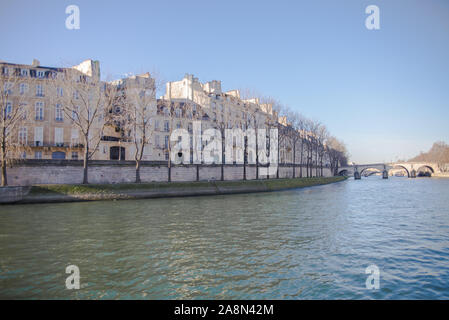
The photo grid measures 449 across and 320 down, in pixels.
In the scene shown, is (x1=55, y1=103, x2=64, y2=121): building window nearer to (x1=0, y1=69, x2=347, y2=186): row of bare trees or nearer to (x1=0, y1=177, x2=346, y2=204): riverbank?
(x1=0, y1=69, x2=347, y2=186): row of bare trees

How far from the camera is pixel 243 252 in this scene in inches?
437

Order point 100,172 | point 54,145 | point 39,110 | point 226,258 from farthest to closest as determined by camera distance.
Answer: point 39,110 < point 54,145 < point 100,172 < point 226,258

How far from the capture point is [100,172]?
36969 millimetres

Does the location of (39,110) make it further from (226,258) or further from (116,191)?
(226,258)

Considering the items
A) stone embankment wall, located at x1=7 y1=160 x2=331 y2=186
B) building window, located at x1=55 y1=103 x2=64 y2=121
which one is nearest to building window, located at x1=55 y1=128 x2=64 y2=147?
building window, located at x1=55 y1=103 x2=64 y2=121

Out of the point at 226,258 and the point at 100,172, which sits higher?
the point at 100,172

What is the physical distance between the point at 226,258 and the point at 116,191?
2521 cm

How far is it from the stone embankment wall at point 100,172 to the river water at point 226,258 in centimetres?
1605

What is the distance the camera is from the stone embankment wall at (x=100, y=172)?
3194 cm

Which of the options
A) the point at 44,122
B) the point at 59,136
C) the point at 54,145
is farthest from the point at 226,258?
the point at 44,122

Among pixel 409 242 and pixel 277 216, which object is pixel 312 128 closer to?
pixel 277 216

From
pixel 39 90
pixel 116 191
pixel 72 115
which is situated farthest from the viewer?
pixel 39 90

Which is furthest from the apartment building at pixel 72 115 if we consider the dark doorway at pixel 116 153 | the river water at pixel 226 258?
the river water at pixel 226 258

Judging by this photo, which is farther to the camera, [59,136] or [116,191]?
[59,136]
